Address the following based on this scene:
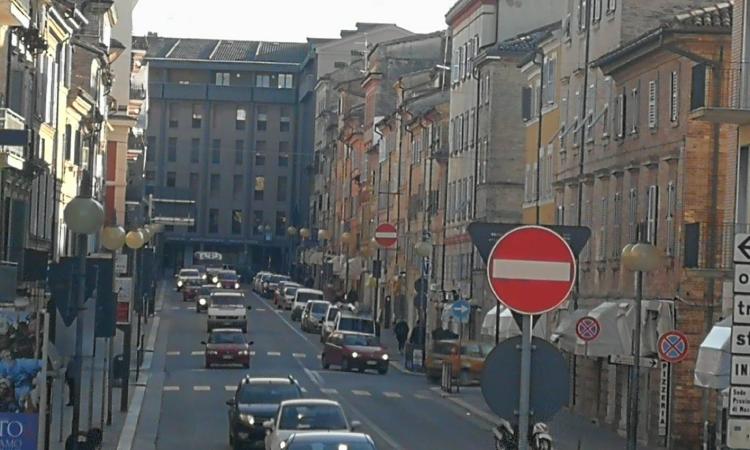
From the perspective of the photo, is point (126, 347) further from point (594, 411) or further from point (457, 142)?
point (457, 142)

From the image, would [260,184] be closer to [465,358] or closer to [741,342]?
[465,358]

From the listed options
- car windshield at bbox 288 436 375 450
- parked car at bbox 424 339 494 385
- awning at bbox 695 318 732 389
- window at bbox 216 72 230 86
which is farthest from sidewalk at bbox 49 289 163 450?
window at bbox 216 72 230 86

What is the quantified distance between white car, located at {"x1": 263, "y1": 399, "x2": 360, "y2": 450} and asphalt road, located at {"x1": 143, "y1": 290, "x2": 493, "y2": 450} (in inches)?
268

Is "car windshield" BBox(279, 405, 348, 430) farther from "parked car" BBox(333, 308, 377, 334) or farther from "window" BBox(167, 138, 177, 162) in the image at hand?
"window" BBox(167, 138, 177, 162)

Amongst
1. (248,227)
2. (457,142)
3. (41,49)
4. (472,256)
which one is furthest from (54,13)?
(248,227)

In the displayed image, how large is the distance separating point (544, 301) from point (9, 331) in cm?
1181

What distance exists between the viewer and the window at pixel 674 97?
141 ft

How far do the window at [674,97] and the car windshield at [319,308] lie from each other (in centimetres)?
4508

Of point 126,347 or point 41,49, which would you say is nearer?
point 126,347

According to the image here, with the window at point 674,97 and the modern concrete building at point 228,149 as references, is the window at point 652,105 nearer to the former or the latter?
the window at point 674,97

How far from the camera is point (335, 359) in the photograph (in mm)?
65938

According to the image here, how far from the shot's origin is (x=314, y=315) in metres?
88.3

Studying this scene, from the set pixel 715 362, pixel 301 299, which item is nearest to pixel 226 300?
pixel 301 299

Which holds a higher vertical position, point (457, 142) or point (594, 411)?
point (457, 142)
